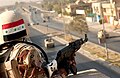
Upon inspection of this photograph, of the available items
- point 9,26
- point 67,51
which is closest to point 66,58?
point 67,51

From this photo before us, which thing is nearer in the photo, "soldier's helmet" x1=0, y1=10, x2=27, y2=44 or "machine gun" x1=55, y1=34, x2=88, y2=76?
"soldier's helmet" x1=0, y1=10, x2=27, y2=44

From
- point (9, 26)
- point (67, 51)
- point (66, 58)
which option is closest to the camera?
point (9, 26)

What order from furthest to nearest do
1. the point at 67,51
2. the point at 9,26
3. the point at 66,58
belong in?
the point at 67,51 < the point at 66,58 < the point at 9,26

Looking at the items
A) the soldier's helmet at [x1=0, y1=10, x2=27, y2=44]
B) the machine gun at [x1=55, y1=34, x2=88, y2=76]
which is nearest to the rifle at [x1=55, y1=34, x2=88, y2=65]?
the machine gun at [x1=55, y1=34, x2=88, y2=76]

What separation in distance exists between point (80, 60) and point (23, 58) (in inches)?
1265

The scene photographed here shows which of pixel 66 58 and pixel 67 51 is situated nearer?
pixel 66 58

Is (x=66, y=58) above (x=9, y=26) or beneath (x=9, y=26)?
beneath

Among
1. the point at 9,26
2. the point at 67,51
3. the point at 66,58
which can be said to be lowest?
the point at 66,58

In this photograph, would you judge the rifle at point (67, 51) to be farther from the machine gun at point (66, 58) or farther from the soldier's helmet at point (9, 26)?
the soldier's helmet at point (9, 26)

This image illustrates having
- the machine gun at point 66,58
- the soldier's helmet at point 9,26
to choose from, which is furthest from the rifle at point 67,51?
the soldier's helmet at point 9,26

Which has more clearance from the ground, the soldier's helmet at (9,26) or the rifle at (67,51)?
the soldier's helmet at (9,26)

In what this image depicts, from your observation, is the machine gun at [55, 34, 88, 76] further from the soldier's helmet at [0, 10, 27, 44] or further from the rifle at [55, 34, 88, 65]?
the soldier's helmet at [0, 10, 27, 44]

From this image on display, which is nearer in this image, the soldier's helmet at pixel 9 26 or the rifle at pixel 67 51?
the soldier's helmet at pixel 9 26

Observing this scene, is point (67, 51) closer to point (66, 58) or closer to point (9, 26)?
point (66, 58)
